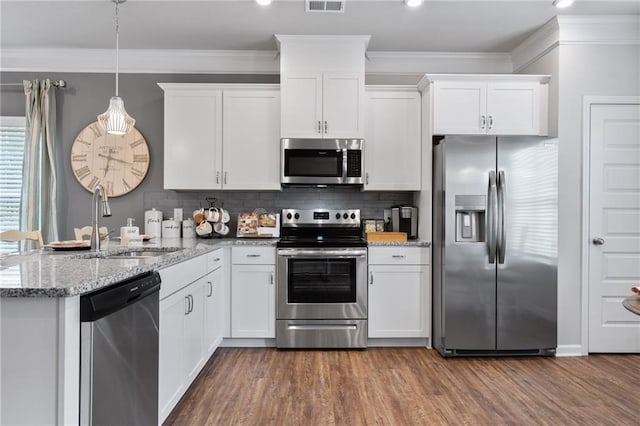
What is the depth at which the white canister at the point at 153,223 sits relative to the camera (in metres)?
3.80

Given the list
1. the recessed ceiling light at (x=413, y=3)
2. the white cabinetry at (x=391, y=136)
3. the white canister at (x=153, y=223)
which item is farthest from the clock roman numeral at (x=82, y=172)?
the recessed ceiling light at (x=413, y=3)

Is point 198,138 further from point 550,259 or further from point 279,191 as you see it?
point 550,259

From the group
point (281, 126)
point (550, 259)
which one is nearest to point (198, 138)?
point (281, 126)

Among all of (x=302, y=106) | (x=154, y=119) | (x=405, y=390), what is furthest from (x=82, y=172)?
(x=405, y=390)

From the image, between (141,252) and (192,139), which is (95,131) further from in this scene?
(141,252)

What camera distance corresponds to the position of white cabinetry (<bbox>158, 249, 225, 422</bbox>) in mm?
2041

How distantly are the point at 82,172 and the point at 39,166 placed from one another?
0.36 metres

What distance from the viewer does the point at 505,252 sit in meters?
3.18

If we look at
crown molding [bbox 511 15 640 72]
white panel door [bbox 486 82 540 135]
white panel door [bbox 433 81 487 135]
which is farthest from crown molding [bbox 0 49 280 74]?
crown molding [bbox 511 15 640 72]

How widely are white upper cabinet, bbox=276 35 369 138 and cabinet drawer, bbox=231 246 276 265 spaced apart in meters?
1.01

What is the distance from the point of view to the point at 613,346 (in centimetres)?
327

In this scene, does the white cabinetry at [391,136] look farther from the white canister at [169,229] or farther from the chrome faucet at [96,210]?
the chrome faucet at [96,210]

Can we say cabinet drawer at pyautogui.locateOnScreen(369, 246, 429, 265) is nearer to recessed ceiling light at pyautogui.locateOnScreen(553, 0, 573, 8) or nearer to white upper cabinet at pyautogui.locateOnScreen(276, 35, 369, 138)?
white upper cabinet at pyautogui.locateOnScreen(276, 35, 369, 138)

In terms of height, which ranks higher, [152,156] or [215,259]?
[152,156]
